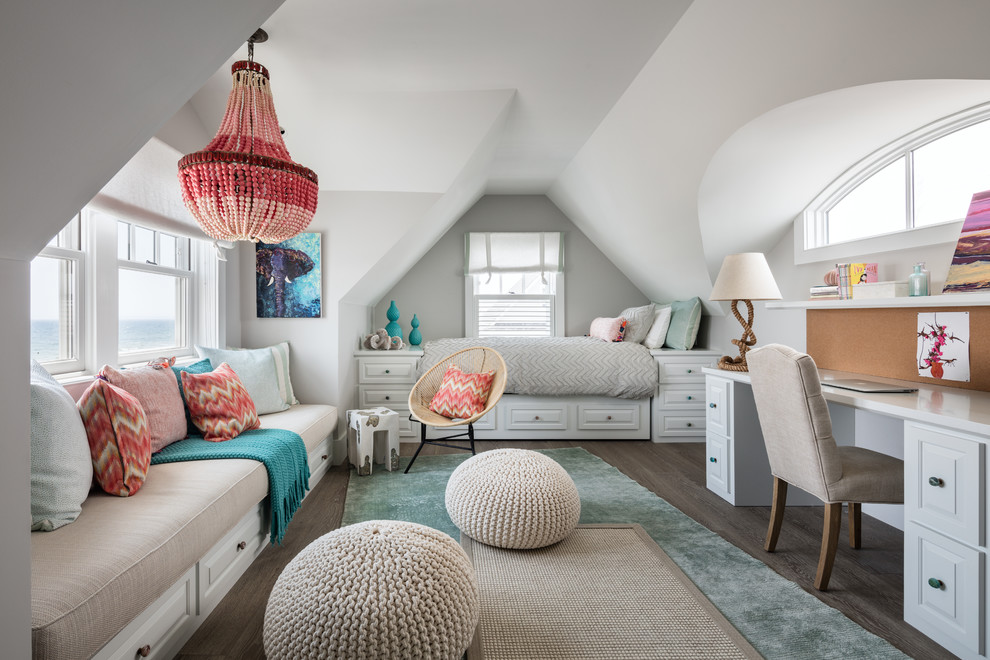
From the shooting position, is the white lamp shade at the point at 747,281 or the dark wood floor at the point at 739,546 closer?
the dark wood floor at the point at 739,546

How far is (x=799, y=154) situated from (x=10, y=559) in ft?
11.6

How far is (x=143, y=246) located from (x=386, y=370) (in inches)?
75.4

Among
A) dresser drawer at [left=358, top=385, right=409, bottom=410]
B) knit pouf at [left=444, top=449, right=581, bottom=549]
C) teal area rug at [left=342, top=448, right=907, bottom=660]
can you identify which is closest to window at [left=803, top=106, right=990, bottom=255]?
teal area rug at [left=342, top=448, right=907, bottom=660]

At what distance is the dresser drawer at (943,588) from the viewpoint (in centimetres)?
150

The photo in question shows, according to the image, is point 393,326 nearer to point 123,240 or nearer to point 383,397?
point 383,397

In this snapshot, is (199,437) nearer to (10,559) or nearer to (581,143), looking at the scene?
(10,559)

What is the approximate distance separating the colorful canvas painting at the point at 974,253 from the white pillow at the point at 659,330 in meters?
2.34

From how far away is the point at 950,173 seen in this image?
2.44 metres

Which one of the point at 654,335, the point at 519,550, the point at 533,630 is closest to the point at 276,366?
the point at 519,550

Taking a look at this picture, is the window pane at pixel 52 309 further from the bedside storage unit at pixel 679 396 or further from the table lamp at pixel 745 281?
the bedside storage unit at pixel 679 396

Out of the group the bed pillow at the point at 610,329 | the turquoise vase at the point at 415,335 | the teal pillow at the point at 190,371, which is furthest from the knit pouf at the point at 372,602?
the bed pillow at the point at 610,329

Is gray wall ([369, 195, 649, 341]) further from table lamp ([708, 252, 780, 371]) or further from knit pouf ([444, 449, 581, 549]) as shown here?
knit pouf ([444, 449, 581, 549])

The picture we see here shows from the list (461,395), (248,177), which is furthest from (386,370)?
(248,177)

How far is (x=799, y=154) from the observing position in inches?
115
